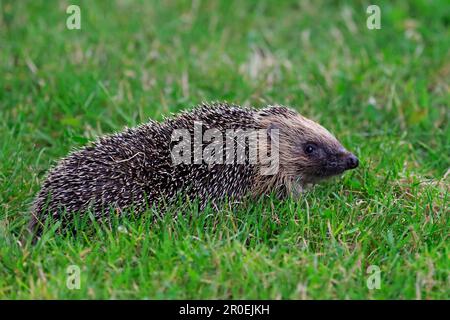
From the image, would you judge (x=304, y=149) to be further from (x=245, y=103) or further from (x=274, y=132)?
(x=245, y=103)

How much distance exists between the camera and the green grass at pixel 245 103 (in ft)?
17.7

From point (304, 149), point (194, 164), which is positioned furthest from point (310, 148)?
point (194, 164)

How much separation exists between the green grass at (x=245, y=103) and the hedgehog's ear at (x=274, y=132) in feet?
1.91

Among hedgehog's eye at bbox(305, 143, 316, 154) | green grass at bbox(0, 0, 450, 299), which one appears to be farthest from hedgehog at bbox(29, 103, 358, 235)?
green grass at bbox(0, 0, 450, 299)

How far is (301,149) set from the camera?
697cm

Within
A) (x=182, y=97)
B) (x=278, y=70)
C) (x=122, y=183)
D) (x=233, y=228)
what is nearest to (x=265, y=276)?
(x=233, y=228)

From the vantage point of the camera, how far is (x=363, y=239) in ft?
19.5

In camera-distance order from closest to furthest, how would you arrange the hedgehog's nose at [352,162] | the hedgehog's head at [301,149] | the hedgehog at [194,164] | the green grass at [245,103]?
the green grass at [245,103] < the hedgehog at [194,164] < the hedgehog's nose at [352,162] < the hedgehog's head at [301,149]

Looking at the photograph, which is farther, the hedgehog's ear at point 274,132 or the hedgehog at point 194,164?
the hedgehog's ear at point 274,132

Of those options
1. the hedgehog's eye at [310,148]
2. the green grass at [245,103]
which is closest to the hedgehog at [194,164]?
the hedgehog's eye at [310,148]

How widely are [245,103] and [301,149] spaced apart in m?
1.72

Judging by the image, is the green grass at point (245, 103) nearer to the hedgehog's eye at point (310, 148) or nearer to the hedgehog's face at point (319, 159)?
the hedgehog's face at point (319, 159)

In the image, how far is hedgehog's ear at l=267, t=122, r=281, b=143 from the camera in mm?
6910
